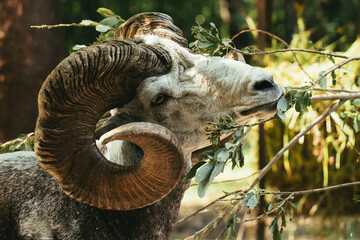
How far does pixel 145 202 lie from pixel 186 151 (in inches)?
11.8

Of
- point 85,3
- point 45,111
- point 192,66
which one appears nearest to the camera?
point 45,111

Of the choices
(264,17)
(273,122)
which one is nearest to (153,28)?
(264,17)

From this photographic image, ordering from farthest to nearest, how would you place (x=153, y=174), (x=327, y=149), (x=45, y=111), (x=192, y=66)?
(x=327, y=149) → (x=192, y=66) → (x=153, y=174) → (x=45, y=111)

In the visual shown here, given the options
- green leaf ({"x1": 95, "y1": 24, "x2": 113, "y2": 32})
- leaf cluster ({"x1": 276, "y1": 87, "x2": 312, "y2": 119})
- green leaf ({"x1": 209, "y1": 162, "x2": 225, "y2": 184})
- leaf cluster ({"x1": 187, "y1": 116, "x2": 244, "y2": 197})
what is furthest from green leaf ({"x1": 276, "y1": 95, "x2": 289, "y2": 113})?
green leaf ({"x1": 95, "y1": 24, "x2": 113, "y2": 32})

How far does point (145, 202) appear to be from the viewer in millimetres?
1910

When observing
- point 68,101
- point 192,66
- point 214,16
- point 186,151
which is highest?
point 214,16

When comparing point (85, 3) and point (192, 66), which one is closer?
point (192, 66)

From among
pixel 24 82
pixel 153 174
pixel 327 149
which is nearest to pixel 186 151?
pixel 153 174

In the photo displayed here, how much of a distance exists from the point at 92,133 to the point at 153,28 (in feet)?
2.10

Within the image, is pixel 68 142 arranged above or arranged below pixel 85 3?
below

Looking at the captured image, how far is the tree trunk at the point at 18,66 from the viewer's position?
545 centimetres

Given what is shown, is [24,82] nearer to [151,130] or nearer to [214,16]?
[151,130]

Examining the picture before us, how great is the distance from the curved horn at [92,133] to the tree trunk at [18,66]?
150 inches

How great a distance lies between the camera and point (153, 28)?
7.31 ft
